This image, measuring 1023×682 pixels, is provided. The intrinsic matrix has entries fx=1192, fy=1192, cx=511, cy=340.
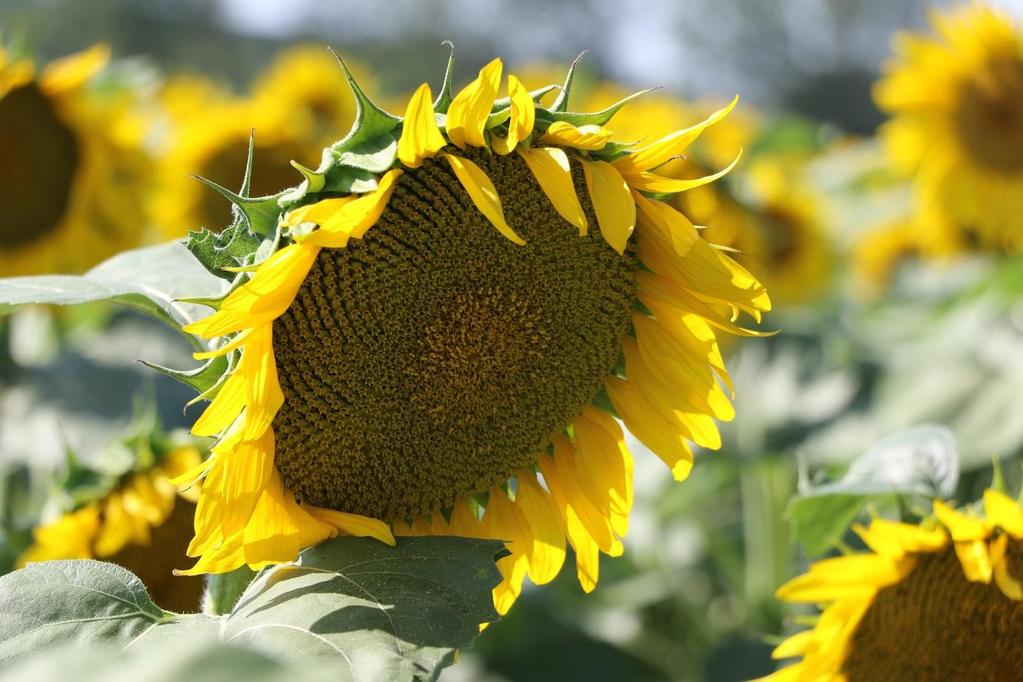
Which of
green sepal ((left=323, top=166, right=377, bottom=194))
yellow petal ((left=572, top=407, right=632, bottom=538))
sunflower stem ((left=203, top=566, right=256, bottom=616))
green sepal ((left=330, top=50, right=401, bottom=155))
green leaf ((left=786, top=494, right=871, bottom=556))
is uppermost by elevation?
green sepal ((left=330, top=50, right=401, bottom=155))

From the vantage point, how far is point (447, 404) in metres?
1.40

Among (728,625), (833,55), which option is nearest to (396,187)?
(728,625)

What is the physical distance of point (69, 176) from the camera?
10.5 feet

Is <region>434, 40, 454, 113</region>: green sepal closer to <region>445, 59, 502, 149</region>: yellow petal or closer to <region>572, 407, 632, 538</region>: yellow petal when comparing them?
<region>445, 59, 502, 149</region>: yellow petal

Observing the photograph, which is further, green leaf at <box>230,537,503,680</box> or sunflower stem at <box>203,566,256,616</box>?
sunflower stem at <box>203,566,256,616</box>

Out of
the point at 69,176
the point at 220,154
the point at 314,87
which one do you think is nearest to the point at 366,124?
the point at 69,176

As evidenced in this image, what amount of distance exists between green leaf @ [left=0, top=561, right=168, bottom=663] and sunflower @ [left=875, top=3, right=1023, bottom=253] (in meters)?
3.44

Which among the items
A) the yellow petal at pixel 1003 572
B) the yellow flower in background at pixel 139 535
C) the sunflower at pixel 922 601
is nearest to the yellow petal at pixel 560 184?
the sunflower at pixel 922 601

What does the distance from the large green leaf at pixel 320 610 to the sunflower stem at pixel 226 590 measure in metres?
0.08

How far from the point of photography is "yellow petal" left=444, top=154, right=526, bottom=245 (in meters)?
1.25

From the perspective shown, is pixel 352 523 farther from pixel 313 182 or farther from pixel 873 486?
pixel 873 486

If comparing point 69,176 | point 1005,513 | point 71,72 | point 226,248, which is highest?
point 226,248

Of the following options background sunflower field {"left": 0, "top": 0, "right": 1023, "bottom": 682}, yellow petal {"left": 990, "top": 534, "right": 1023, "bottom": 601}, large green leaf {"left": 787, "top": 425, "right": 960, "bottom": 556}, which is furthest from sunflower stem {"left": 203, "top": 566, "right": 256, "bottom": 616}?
yellow petal {"left": 990, "top": 534, "right": 1023, "bottom": 601}

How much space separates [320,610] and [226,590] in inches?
10.2
